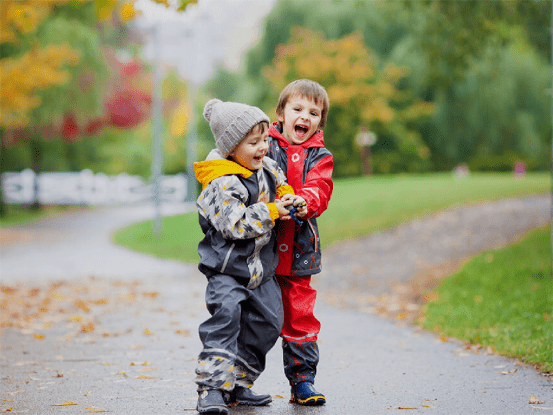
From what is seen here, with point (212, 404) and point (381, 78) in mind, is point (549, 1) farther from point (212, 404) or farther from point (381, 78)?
point (381, 78)

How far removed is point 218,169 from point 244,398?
49.9 inches

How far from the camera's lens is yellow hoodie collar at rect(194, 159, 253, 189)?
3486 mm

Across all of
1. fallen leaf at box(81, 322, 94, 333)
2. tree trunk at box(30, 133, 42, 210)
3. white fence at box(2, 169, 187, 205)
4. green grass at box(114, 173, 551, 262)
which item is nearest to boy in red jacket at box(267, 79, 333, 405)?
fallen leaf at box(81, 322, 94, 333)

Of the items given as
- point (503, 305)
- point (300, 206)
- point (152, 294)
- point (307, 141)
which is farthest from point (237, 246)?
point (152, 294)

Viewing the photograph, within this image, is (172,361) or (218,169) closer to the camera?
(218,169)

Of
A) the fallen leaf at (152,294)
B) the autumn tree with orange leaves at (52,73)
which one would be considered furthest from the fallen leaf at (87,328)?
the autumn tree with orange leaves at (52,73)

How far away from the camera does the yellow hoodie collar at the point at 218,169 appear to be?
3.49 metres

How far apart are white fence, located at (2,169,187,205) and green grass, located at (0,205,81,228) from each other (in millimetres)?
365

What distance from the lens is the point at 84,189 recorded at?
31094 mm

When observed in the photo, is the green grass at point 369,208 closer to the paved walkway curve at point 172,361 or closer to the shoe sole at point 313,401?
the paved walkway curve at point 172,361

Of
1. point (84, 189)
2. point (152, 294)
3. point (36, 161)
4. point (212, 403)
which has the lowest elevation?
point (84, 189)

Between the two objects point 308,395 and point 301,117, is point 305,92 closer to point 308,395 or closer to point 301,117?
point 301,117

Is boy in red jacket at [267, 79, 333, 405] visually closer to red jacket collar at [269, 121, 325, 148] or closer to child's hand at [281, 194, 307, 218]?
red jacket collar at [269, 121, 325, 148]

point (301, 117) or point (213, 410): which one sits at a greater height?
point (301, 117)
